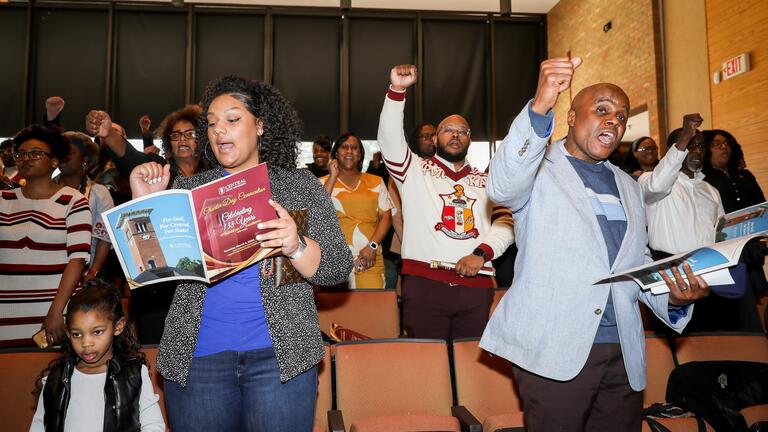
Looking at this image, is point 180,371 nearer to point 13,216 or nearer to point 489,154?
point 13,216

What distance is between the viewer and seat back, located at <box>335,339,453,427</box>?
284 cm

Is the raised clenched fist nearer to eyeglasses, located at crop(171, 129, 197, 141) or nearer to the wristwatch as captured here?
eyeglasses, located at crop(171, 129, 197, 141)

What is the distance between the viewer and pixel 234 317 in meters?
Answer: 1.61

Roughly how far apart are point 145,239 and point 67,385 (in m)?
1.03

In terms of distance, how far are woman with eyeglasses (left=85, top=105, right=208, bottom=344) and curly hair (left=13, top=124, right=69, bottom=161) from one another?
1.16 ft

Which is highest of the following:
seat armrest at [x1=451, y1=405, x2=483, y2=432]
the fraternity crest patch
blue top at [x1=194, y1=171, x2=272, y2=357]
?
the fraternity crest patch

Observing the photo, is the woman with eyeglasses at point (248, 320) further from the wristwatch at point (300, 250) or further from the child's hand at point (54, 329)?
the child's hand at point (54, 329)

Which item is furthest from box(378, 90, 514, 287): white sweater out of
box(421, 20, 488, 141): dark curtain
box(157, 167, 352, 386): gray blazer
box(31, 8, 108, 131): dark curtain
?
box(31, 8, 108, 131): dark curtain

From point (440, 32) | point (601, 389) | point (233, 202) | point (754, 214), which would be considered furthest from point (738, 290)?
point (440, 32)

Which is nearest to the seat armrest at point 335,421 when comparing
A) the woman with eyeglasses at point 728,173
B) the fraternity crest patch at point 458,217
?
the fraternity crest patch at point 458,217

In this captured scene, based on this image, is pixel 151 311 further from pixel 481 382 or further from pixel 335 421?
pixel 481 382

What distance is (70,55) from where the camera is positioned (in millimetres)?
9703

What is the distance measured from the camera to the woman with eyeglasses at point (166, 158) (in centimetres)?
285

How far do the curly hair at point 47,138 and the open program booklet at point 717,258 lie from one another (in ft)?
8.93
